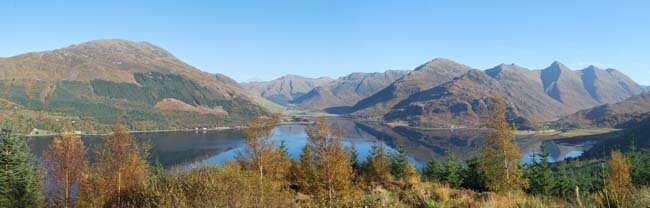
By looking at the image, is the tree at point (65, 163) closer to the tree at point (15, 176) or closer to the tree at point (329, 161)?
the tree at point (15, 176)

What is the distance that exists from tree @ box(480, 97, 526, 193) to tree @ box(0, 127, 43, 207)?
30265 mm

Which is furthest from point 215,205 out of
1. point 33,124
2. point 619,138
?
point 33,124

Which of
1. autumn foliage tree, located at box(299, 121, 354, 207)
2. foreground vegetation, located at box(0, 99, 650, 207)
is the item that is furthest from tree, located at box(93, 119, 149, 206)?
autumn foliage tree, located at box(299, 121, 354, 207)

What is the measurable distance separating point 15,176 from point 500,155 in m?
33.5

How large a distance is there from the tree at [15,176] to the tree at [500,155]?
3026cm

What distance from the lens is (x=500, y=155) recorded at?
2442 centimetres

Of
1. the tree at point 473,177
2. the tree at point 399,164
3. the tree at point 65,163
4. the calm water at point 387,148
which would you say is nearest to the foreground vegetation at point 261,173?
the tree at point 65,163

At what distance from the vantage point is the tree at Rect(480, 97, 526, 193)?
24.2 meters

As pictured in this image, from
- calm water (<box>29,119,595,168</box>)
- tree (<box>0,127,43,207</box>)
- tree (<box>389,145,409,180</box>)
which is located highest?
tree (<box>0,127,43,207</box>)

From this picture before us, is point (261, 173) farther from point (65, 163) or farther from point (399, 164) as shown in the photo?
point (399, 164)

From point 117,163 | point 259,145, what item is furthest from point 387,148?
point 117,163

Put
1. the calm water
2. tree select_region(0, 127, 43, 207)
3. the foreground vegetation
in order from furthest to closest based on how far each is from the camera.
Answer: the calm water, tree select_region(0, 127, 43, 207), the foreground vegetation

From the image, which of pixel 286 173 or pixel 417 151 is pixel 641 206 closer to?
pixel 286 173

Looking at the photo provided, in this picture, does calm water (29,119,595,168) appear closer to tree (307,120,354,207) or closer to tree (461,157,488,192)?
tree (461,157,488,192)
